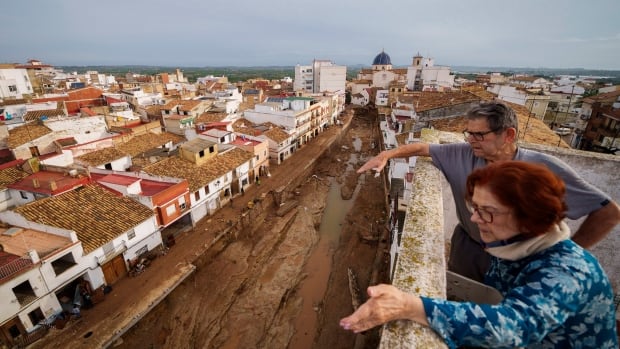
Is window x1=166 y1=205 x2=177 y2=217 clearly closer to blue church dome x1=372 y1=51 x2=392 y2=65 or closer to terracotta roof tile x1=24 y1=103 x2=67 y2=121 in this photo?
terracotta roof tile x1=24 y1=103 x2=67 y2=121

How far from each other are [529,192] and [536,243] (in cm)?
37

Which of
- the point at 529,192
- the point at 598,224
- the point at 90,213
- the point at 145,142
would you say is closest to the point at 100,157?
the point at 145,142

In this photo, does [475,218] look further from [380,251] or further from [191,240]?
[191,240]

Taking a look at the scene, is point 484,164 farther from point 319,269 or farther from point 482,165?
point 319,269

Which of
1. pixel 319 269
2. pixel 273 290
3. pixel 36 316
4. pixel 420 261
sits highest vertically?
pixel 420 261

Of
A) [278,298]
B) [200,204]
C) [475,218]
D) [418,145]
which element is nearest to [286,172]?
[200,204]

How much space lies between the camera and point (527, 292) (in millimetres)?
1665

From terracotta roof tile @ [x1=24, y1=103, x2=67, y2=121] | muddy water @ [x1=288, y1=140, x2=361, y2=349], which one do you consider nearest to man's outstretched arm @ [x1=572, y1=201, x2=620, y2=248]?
muddy water @ [x1=288, y1=140, x2=361, y2=349]

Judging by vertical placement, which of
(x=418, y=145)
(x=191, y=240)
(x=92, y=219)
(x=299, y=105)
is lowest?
(x=191, y=240)

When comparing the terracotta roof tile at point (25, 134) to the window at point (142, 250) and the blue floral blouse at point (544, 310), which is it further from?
the blue floral blouse at point (544, 310)

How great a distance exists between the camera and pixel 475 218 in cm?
212

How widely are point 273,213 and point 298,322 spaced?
10.7 meters

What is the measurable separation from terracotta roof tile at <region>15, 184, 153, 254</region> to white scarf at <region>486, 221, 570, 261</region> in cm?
1746

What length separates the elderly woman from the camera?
5.29ft
